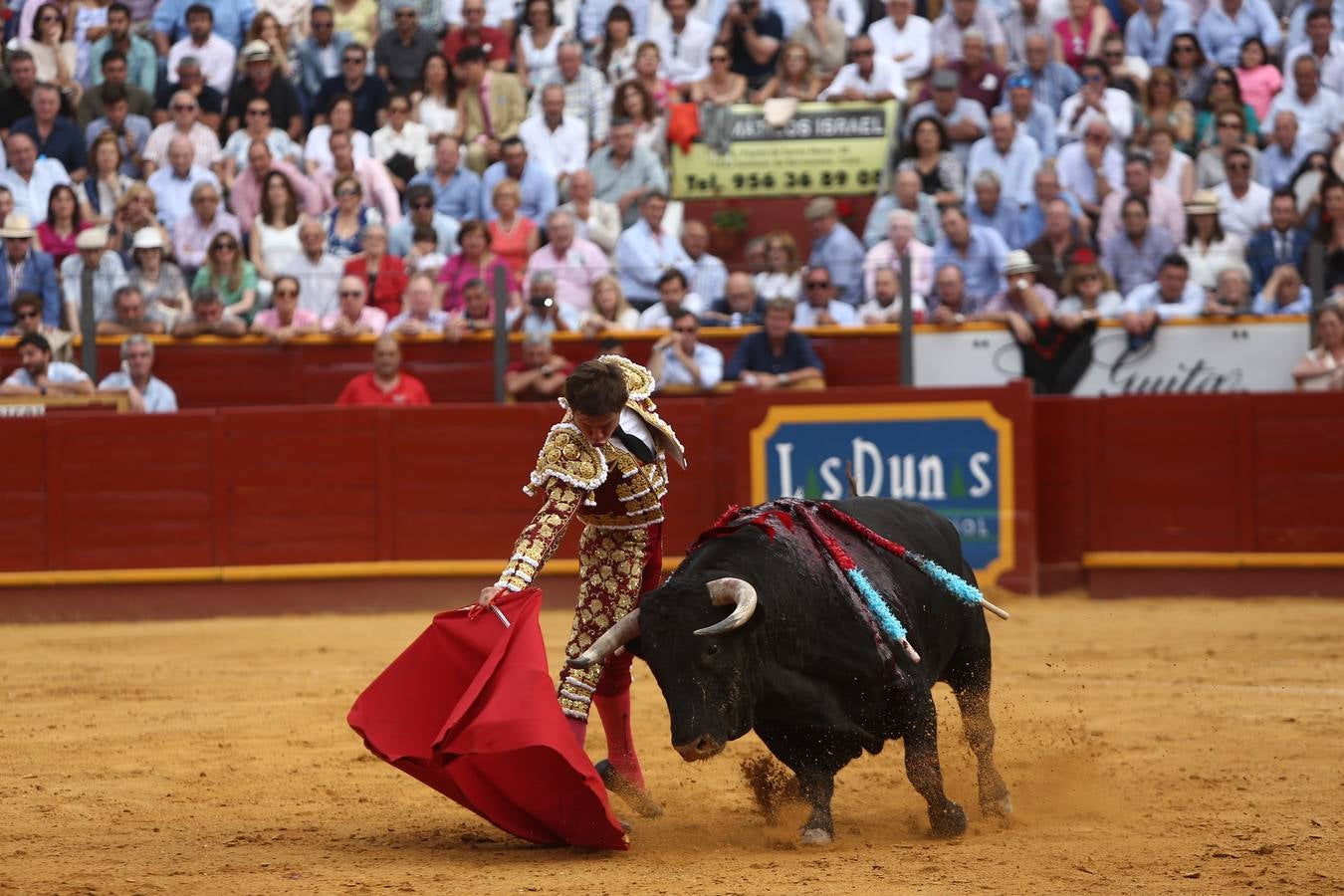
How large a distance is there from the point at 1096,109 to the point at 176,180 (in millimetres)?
5739

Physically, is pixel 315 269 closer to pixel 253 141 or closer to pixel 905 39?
pixel 253 141

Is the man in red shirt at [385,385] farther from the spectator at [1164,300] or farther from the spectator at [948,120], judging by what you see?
the spectator at [1164,300]

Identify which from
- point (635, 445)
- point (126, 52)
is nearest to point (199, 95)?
point (126, 52)

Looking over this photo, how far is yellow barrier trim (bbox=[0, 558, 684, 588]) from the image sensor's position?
10.3m

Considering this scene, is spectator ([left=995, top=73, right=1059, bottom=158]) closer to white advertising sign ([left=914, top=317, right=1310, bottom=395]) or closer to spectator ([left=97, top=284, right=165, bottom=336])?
white advertising sign ([left=914, top=317, right=1310, bottom=395])

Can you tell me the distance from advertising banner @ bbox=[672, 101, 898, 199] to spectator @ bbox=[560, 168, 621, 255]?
2.48 ft

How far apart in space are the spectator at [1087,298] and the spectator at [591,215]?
272 cm

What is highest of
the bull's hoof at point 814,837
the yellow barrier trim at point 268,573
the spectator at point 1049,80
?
the spectator at point 1049,80

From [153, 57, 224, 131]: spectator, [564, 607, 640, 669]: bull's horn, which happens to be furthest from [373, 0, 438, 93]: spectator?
[564, 607, 640, 669]: bull's horn

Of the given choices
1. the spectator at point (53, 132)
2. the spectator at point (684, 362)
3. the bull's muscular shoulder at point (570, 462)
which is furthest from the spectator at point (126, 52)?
the bull's muscular shoulder at point (570, 462)

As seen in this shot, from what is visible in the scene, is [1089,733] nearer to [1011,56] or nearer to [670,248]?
[670,248]

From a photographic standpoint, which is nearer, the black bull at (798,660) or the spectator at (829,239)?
the black bull at (798,660)

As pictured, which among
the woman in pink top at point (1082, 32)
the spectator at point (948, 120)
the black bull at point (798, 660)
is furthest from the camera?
the woman in pink top at point (1082, 32)

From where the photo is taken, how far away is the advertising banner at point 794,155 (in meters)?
12.3
